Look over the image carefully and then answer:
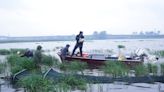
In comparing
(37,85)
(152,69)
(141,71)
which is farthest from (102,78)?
(37,85)

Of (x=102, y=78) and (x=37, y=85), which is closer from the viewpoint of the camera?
(x=37, y=85)

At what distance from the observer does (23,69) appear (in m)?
14.6

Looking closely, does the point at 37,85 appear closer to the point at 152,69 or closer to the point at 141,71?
the point at 141,71

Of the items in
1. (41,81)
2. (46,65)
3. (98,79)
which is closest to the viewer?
(41,81)

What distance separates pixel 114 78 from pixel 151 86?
5.14 ft

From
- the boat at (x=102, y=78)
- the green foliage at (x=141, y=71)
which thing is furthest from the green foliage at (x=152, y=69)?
the boat at (x=102, y=78)

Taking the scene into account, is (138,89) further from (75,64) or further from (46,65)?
(46,65)

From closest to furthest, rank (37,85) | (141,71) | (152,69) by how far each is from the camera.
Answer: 1. (37,85)
2. (141,71)
3. (152,69)

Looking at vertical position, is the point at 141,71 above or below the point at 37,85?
below

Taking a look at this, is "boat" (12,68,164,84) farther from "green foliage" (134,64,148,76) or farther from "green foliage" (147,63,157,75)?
"green foliage" (147,63,157,75)

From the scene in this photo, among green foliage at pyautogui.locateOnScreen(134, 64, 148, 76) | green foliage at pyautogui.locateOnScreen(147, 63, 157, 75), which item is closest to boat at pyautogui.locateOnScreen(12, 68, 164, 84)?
green foliage at pyautogui.locateOnScreen(134, 64, 148, 76)

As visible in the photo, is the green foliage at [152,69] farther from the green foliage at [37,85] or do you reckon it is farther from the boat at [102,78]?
the green foliage at [37,85]

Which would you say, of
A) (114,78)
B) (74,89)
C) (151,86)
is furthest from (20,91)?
(151,86)

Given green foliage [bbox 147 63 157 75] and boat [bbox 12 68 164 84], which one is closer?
boat [bbox 12 68 164 84]
